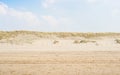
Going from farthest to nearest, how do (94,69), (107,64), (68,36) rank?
1. (68,36)
2. (107,64)
3. (94,69)

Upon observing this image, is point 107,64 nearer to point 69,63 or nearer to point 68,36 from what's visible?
point 69,63

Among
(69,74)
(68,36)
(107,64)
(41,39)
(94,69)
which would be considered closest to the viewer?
(69,74)

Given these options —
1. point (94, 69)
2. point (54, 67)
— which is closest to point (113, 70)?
point (94, 69)

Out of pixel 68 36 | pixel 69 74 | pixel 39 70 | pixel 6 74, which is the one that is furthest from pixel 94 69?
pixel 68 36

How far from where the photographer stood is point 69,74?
36.0 feet

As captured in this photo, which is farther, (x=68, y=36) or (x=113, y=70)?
(x=68, y=36)

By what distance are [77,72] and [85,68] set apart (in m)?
0.81

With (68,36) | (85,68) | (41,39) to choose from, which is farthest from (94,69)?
(68,36)

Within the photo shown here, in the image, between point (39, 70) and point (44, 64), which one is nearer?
point (39, 70)

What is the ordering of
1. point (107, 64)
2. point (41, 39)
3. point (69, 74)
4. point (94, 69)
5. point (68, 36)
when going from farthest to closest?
point (68, 36) < point (41, 39) < point (107, 64) < point (94, 69) < point (69, 74)

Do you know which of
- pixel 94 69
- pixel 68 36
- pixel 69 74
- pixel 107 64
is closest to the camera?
pixel 69 74

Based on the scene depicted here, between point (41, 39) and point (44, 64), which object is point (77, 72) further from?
point (41, 39)

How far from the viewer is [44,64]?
1328 cm

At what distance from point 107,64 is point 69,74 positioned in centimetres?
275
